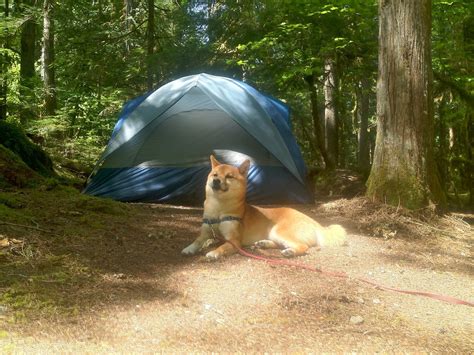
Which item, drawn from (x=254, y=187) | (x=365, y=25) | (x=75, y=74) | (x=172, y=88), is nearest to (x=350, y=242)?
(x=254, y=187)

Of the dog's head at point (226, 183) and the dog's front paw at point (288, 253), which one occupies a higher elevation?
the dog's head at point (226, 183)

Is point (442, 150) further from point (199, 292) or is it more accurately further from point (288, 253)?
point (199, 292)

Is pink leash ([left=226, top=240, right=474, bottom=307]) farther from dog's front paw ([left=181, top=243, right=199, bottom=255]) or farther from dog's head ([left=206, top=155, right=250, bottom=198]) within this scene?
dog's head ([left=206, top=155, right=250, bottom=198])

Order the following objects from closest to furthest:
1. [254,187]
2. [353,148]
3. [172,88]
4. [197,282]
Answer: [197,282]
[254,187]
[172,88]
[353,148]

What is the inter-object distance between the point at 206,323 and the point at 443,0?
8437 millimetres

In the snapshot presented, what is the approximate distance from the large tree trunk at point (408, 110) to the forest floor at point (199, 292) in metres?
0.74

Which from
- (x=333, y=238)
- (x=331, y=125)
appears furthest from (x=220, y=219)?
(x=331, y=125)

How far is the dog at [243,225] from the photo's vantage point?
4527 millimetres

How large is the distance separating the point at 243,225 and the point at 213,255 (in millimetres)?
634

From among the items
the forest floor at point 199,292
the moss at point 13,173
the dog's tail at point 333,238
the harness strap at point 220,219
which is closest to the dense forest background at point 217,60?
the moss at point 13,173

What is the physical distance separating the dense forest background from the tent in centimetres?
163

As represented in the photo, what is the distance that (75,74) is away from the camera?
13.5 m

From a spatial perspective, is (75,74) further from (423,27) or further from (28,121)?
(423,27)

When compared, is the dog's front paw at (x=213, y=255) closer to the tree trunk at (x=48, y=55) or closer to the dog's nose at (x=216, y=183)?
the dog's nose at (x=216, y=183)
